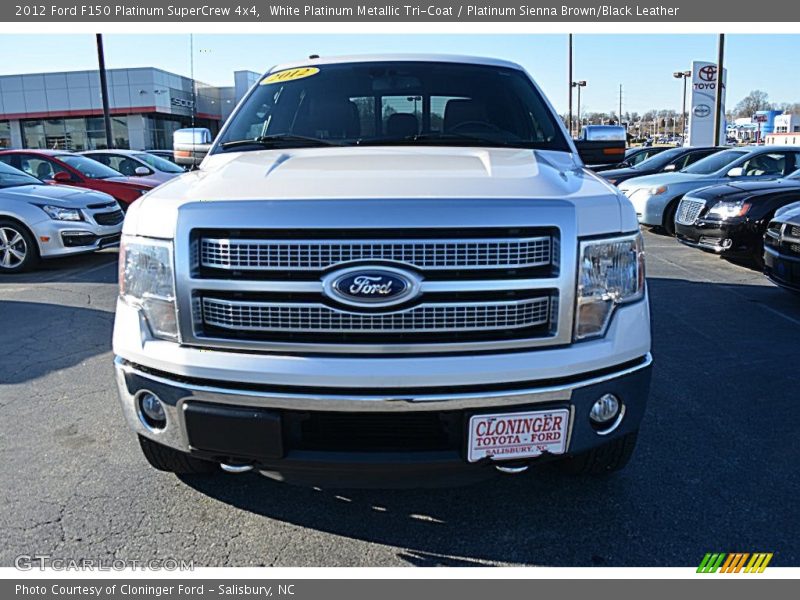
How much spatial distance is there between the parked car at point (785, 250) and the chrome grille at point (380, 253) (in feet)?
16.0

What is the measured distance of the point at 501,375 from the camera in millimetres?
2143

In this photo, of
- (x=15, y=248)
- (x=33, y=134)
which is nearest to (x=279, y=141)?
(x=15, y=248)

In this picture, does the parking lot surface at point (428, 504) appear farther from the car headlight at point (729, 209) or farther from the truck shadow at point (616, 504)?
the car headlight at point (729, 209)

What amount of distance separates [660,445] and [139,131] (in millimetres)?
43977

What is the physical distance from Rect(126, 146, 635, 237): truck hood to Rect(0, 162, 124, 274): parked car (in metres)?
6.48

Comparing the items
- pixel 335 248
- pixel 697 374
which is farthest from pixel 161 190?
pixel 697 374

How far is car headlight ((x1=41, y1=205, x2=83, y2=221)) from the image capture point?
8461 mm

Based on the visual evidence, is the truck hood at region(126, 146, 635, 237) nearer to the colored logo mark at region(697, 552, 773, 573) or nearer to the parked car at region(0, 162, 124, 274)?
the colored logo mark at region(697, 552, 773, 573)

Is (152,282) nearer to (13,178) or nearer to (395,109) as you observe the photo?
(395,109)

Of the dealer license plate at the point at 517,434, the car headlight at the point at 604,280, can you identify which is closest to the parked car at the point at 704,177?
the car headlight at the point at 604,280

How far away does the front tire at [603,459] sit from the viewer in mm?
2697

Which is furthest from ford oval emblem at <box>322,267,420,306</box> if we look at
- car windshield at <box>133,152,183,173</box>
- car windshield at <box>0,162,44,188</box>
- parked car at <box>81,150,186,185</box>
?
car windshield at <box>133,152,183,173</box>

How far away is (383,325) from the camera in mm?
2154

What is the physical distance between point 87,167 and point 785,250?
10.5 m
